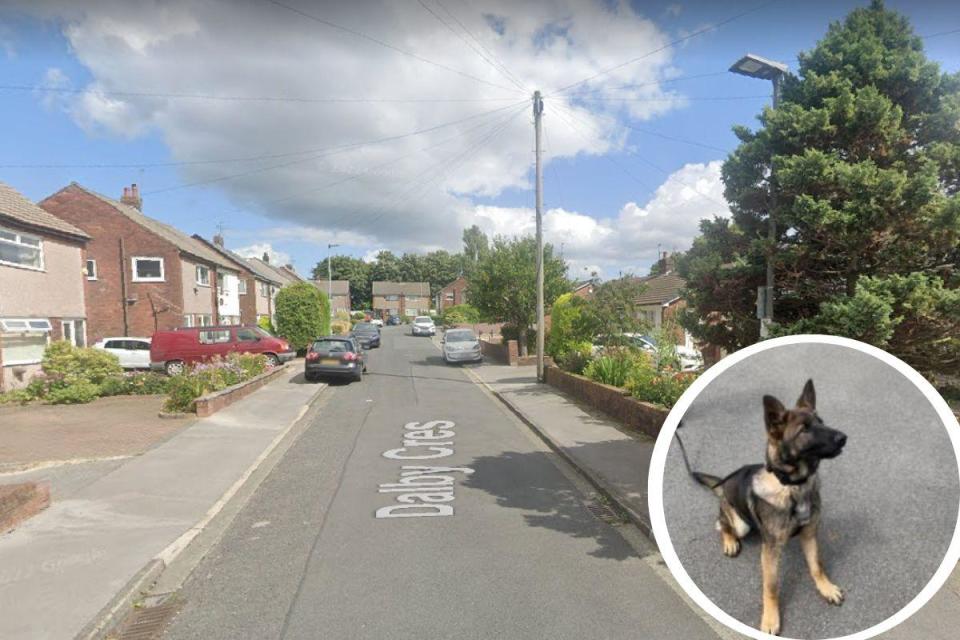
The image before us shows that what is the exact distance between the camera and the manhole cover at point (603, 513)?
538cm

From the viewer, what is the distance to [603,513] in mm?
5648

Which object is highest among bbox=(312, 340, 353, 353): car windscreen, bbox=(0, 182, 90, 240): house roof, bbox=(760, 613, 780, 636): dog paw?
Answer: bbox=(0, 182, 90, 240): house roof

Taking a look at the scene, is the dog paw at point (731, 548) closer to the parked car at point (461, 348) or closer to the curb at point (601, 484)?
the curb at point (601, 484)

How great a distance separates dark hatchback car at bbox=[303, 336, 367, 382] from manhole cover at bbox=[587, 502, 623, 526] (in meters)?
12.6

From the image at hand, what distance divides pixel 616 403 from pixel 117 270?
24.0 m

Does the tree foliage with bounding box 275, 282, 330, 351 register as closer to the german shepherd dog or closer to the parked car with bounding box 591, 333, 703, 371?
the parked car with bounding box 591, 333, 703, 371

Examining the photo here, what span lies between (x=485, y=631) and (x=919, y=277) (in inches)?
144

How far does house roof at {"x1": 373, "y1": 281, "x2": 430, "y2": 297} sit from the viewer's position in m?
102

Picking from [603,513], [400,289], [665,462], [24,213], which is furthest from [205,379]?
[400,289]

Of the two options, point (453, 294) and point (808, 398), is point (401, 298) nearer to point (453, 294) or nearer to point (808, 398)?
point (453, 294)

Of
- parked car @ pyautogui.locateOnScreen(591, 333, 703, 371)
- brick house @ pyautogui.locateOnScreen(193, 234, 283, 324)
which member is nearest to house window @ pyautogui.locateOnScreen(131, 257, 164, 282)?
brick house @ pyautogui.locateOnScreen(193, 234, 283, 324)

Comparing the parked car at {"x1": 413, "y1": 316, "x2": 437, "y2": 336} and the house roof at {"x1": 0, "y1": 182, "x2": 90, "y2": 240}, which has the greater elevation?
the house roof at {"x1": 0, "y1": 182, "x2": 90, "y2": 240}

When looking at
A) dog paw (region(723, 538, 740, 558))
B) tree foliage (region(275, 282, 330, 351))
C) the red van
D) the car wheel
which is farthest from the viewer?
tree foliage (region(275, 282, 330, 351))

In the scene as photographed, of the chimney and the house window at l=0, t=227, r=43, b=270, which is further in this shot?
the chimney
